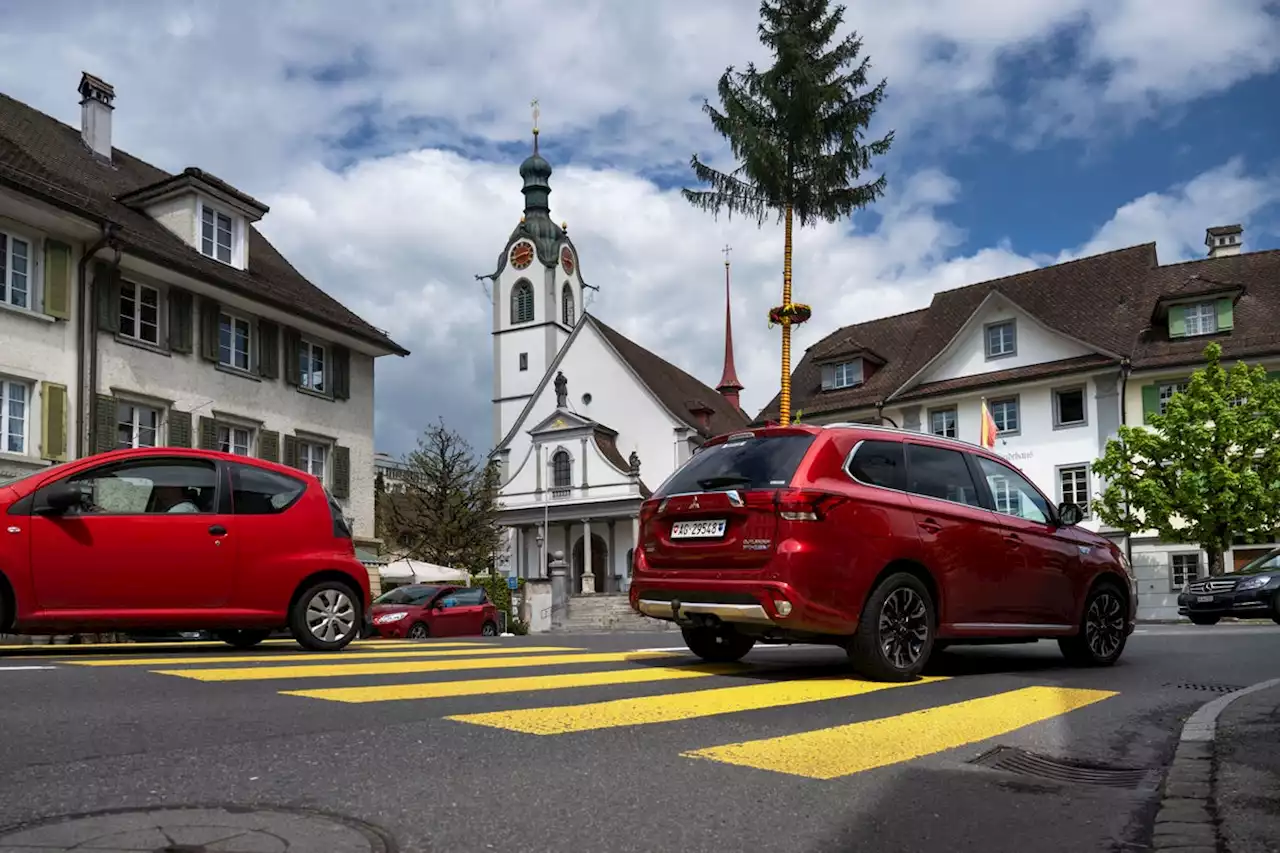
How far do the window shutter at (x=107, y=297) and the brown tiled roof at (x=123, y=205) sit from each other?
0.85 m

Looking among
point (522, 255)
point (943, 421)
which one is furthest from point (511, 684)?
point (522, 255)

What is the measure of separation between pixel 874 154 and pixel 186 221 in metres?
18.1

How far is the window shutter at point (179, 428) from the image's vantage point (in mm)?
24406

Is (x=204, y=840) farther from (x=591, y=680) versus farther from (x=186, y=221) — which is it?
(x=186, y=221)

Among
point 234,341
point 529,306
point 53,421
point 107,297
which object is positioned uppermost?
point 529,306

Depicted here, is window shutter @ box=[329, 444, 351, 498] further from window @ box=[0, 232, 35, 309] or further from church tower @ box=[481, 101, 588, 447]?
church tower @ box=[481, 101, 588, 447]

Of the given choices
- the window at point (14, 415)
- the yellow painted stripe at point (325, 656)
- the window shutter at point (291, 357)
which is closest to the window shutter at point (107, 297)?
the window at point (14, 415)

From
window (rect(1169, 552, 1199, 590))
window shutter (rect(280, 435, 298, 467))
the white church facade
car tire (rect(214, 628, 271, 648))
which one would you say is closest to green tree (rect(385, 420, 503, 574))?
the white church facade

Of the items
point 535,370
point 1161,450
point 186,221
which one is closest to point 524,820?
point 186,221

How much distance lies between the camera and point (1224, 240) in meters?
43.7

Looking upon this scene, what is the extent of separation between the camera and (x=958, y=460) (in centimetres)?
820

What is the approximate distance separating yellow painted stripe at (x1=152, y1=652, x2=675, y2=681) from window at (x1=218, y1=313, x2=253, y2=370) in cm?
A: 1942

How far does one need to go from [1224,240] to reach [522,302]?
1685 inches

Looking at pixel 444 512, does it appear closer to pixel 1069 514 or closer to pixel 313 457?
pixel 313 457
